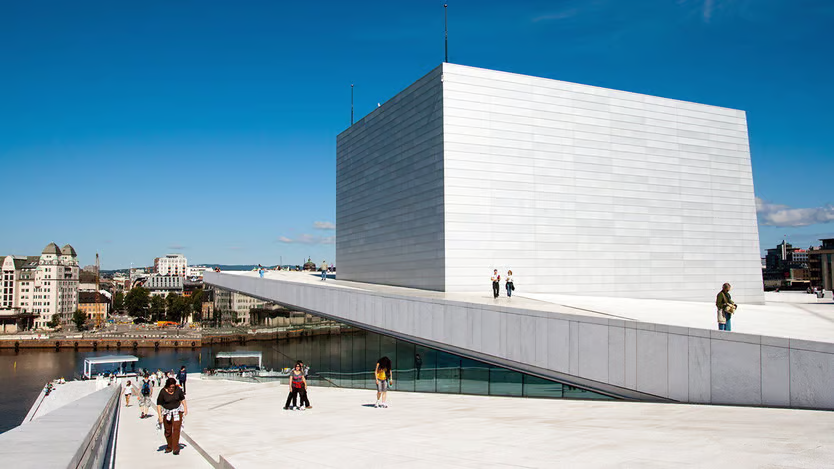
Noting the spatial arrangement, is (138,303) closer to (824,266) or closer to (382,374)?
(824,266)

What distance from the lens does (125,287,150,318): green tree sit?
174 metres

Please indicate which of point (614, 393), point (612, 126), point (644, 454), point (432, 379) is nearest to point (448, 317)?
point (432, 379)

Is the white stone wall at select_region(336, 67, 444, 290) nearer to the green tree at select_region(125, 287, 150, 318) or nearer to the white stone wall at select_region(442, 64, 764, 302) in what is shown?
the white stone wall at select_region(442, 64, 764, 302)

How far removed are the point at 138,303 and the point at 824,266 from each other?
175m

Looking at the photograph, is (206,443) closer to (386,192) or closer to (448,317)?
(448,317)

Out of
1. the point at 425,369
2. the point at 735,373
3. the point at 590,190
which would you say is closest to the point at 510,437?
the point at 735,373

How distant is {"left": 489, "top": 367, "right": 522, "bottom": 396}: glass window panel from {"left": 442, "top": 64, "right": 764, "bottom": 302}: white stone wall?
12.7 m

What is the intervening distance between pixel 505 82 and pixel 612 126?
7.17m

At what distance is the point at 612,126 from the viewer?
33.2m

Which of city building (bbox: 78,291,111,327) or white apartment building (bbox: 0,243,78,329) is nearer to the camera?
white apartment building (bbox: 0,243,78,329)

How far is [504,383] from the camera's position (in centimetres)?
1706

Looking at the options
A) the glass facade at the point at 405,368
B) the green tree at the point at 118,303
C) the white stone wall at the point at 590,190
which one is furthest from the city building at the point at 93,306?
the white stone wall at the point at 590,190

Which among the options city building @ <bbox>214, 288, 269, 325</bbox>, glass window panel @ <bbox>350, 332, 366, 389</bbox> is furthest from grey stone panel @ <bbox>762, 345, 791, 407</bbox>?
city building @ <bbox>214, 288, 269, 325</bbox>

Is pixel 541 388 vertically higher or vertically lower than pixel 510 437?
lower
